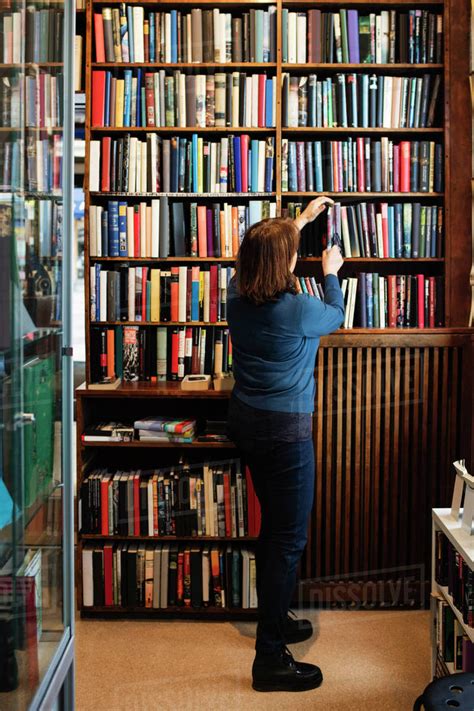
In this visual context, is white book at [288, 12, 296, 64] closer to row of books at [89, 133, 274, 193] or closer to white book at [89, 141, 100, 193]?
row of books at [89, 133, 274, 193]

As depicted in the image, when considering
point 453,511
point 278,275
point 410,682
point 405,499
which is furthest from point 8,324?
point 405,499

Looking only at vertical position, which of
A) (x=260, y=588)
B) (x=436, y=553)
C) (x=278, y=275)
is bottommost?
(x=260, y=588)

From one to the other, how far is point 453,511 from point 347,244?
1.45 metres

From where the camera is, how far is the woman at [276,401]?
299 centimetres

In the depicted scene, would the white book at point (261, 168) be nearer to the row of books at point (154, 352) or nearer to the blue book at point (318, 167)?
the blue book at point (318, 167)

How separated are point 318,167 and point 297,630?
77.7 inches

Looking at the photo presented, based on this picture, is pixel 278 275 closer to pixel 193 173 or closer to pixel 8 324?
pixel 193 173

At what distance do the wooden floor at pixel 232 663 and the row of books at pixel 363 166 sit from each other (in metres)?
1.87

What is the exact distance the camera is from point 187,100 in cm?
382

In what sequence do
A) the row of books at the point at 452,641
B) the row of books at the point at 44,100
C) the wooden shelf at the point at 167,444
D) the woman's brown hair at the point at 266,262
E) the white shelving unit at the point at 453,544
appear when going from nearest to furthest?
the row of books at the point at 44,100
the white shelving unit at the point at 453,544
the row of books at the point at 452,641
the woman's brown hair at the point at 266,262
the wooden shelf at the point at 167,444

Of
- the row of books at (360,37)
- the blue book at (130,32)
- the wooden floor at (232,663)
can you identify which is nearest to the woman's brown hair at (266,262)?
the row of books at (360,37)

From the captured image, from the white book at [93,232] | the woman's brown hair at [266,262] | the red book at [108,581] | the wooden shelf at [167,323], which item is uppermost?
the white book at [93,232]

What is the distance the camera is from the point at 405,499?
3744mm

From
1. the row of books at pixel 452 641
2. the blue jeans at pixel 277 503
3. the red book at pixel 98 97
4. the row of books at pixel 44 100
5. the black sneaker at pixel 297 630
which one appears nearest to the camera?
the row of books at pixel 44 100
